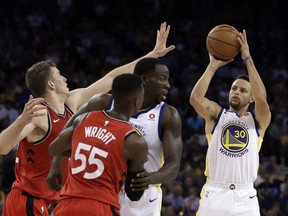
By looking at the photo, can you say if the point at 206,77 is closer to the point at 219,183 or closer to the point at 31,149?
the point at 219,183

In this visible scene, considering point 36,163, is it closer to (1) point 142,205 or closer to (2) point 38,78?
(2) point 38,78

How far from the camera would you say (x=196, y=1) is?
806 inches

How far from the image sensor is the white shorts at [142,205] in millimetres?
5770

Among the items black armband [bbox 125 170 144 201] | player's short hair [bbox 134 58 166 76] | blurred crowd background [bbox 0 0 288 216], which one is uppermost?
blurred crowd background [bbox 0 0 288 216]

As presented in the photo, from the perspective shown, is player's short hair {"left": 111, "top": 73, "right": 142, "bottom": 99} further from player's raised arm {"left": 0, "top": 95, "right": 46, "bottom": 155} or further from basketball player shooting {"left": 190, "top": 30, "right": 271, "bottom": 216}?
basketball player shooting {"left": 190, "top": 30, "right": 271, "bottom": 216}

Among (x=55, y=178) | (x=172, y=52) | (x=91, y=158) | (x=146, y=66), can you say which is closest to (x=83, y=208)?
(x=91, y=158)

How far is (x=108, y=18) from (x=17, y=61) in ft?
13.1

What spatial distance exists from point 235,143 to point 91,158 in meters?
2.33

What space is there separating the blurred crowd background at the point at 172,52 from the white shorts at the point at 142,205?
5.27 metres

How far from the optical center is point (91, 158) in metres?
4.75

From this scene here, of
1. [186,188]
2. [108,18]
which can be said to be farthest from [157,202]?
[108,18]

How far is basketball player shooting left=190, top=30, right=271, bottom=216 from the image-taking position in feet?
21.7

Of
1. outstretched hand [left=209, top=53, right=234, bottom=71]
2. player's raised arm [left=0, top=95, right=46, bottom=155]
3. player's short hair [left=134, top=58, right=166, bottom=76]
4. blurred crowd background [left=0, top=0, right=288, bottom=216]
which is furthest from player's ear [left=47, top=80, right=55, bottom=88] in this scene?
blurred crowd background [left=0, top=0, right=288, bottom=216]

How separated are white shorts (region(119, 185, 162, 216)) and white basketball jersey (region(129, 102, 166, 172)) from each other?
220 mm
